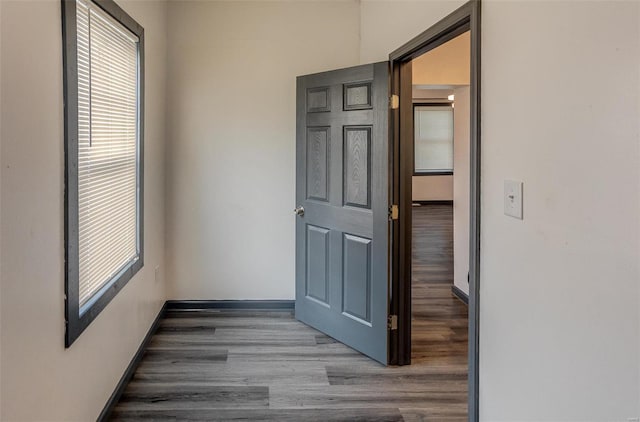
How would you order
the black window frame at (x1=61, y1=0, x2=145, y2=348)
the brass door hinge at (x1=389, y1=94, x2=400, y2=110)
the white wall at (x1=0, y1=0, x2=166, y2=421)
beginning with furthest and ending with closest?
the brass door hinge at (x1=389, y1=94, x2=400, y2=110) < the black window frame at (x1=61, y1=0, x2=145, y2=348) < the white wall at (x1=0, y1=0, x2=166, y2=421)

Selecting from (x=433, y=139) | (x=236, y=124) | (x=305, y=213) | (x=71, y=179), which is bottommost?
(x=305, y=213)

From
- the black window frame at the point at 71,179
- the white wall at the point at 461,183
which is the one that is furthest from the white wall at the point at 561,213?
the white wall at the point at 461,183

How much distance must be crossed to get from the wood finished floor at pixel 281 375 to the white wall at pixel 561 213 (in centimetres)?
81

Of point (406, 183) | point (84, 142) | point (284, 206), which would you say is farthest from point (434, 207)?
point (84, 142)

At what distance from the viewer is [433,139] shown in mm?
12148

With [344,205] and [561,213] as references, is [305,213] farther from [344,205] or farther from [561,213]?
[561,213]

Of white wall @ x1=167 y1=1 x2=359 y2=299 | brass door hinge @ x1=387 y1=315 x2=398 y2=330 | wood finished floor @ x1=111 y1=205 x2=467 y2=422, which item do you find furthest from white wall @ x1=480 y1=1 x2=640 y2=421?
white wall @ x1=167 y1=1 x2=359 y2=299

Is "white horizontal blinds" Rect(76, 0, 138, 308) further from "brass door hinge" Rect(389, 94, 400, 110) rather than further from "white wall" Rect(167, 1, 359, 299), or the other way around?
"brass door hinge" Rect(389, 94, 400, 110)

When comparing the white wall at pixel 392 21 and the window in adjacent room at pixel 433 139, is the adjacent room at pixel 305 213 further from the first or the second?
the window in adjacent room at pixel 433 139

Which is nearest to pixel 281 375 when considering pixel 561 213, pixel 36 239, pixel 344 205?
pixel 344 205

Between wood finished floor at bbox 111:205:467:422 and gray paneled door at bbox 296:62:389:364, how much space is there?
0.22 m

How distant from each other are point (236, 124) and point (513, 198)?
9.45 feet

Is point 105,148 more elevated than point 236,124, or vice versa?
point 236,124

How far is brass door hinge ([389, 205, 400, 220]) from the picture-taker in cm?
323
